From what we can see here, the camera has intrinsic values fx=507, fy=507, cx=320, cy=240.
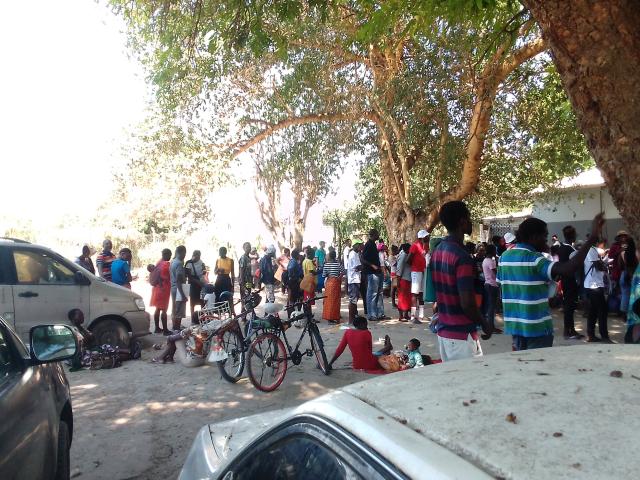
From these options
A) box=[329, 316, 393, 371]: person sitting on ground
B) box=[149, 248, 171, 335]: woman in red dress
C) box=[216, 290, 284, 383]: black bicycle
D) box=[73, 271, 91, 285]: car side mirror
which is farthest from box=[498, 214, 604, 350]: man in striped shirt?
box=[149, 248, 171, 335]: woman in red dress

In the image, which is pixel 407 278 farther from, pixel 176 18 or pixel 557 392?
pixel 557 392

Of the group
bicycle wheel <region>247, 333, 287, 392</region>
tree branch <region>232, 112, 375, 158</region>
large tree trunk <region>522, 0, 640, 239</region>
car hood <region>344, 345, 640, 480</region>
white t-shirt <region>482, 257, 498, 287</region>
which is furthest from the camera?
tree branch <region>232, 112, 375, 158</region>

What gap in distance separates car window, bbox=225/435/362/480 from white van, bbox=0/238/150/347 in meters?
6.32

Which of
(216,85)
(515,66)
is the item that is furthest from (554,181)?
(216,85)

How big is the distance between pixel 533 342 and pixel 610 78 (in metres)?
2.01

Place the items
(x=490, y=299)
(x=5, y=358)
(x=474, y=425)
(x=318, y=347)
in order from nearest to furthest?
(x=474, y=425), (x=5, y=358), (x=318, y=347), (x=490, y=299)

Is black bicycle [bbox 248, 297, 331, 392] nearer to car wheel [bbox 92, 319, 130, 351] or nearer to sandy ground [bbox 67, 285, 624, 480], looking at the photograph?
sandy ground [bbox 67, 285, 624, 480]

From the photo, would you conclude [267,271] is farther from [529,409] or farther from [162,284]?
[529,409]

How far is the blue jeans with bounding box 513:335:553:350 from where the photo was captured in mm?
3975

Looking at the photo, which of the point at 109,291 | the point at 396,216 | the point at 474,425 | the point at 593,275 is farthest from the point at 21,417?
the point at 396,216

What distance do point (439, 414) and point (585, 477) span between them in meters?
0.40

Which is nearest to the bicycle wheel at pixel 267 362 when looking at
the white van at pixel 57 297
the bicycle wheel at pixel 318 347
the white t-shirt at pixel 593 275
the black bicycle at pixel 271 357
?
the black bicycle at pixel 271 357

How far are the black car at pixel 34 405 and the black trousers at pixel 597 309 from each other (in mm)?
7413

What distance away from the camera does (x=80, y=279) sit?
7.46 m
